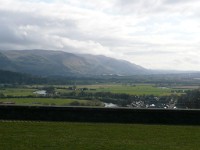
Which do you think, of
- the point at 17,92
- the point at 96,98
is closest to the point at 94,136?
the point at 96,98

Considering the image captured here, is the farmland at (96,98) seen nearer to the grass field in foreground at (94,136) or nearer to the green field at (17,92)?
the green field at (17,92)

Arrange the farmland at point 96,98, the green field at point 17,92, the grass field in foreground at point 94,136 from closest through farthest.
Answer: the grass field in foreground at point 94,136 → the farmland at point 96,98 → the green field at point 17,92

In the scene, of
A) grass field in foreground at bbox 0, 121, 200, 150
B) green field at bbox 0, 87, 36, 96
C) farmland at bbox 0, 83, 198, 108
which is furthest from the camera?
green field at bbox 0, 87, 36, 96

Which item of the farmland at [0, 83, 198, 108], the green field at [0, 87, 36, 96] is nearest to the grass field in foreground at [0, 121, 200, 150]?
the farmland at [0, 83, 198, 108]

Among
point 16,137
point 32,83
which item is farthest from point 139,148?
point 32,83

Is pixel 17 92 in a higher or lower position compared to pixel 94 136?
higher

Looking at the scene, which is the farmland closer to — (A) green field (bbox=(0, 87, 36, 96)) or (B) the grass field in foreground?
(A) green field (bbox=(0, 87, 36, 96))

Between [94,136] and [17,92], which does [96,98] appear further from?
[94,136]

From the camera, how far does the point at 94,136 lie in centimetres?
1262

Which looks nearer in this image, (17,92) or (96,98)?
(96,98)

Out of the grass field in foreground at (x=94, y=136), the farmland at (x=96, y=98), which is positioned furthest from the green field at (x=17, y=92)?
the grass field in foreground at (x=94, y=136)

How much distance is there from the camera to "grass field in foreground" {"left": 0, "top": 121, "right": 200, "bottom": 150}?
36.2 ft

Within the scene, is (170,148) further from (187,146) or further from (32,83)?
(32,83)

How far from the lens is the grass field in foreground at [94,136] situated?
36.2ft
